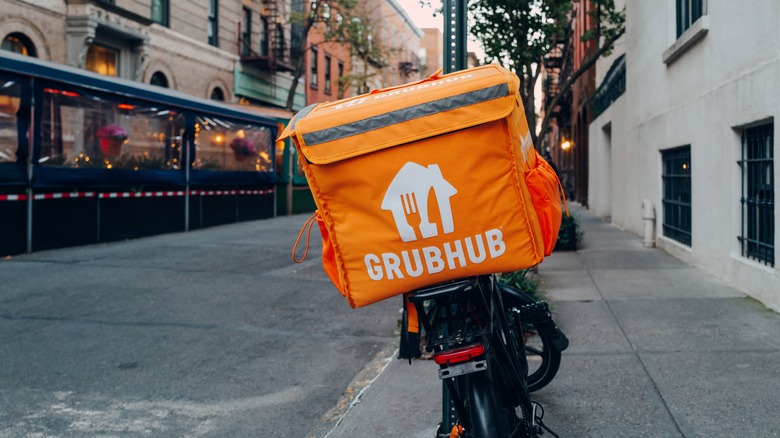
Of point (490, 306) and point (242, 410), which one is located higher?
point (490, 306)

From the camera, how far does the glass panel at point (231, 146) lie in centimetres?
1811

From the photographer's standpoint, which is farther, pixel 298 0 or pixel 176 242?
pixel 298 0

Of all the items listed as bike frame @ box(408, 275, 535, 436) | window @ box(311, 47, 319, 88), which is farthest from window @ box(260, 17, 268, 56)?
bike frame @ box(408, 275, 535, 436)

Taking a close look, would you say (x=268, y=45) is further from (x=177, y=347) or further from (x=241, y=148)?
(x=177, y=347)

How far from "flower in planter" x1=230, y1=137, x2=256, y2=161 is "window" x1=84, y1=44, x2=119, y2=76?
499cm

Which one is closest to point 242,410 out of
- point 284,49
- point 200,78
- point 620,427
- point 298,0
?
point 620,427

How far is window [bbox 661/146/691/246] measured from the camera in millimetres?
10922

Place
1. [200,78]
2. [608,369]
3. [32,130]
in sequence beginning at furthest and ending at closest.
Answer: [200,78]
[32,130]
[608,369]

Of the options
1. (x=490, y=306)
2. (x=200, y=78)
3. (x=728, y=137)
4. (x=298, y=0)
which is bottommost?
(x=490, y=306)

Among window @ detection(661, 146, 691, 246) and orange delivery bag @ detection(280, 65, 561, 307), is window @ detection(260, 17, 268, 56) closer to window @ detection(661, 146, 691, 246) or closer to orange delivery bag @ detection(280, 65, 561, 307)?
window @ detection(661, 146, 691, 246)

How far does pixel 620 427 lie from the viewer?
3998 mm

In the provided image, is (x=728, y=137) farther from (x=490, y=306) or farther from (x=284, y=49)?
(x=284, y=49)

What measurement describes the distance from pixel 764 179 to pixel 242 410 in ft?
19.2

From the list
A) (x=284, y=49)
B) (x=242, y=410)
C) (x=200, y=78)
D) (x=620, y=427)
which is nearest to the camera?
(x=620, y=427)
